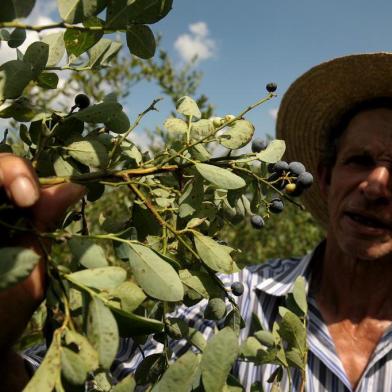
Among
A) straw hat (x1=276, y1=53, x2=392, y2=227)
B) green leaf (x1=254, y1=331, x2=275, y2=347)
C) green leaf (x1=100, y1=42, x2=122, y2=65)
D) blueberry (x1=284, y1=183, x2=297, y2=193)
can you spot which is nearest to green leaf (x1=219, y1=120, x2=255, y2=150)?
blueberry (x1=284, y1=183, x2=297, y2=193)

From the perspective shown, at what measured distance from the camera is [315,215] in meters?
2.79

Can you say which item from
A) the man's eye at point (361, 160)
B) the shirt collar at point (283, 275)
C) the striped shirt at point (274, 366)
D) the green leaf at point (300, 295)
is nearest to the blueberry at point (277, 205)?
the green leaf at point (300, 295)

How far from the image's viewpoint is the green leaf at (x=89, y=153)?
0.69 m

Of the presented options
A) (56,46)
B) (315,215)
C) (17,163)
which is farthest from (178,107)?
(315,215)

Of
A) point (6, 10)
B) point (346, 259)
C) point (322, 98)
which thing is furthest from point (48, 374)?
point (322, 98)

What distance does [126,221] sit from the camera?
873mm

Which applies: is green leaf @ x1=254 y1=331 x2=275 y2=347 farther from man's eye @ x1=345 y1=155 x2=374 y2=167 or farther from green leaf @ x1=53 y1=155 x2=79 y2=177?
man's eye @ x1=345 y1=155 x2=374 y2=167

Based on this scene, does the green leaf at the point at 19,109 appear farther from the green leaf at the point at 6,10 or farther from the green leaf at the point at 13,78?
the green leaf at the point at 6,10

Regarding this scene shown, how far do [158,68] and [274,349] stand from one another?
11.9ft

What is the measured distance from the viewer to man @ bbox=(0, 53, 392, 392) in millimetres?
1853

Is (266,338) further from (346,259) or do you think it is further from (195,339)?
(346,259)

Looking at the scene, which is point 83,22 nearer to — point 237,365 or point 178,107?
point 178,107

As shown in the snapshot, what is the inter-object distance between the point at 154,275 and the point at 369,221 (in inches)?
62.7

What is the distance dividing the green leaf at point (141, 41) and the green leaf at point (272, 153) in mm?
215
